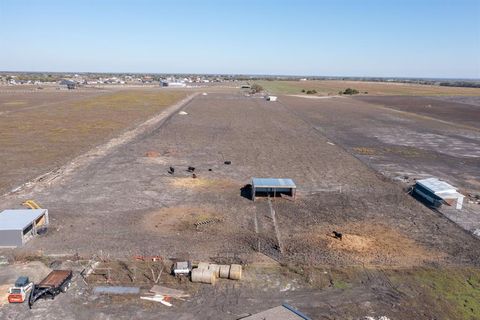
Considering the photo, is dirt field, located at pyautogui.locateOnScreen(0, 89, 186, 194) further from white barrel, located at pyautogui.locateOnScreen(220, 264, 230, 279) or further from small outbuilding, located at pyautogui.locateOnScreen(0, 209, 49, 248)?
white barrel, located at pyautogui.locateOnScreen(220, 264, 230, 279)

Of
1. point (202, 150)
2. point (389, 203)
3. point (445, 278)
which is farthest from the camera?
point (202, 150)

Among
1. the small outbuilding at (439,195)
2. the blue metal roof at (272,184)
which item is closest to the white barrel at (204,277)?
the blue metal roof at (272,184)

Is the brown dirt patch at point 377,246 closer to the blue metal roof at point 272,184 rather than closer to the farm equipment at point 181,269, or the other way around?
the blue metal roof at point 272,184

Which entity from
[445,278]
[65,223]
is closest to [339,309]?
[445,278]

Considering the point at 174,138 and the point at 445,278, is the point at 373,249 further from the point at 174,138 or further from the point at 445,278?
the point at 174,138

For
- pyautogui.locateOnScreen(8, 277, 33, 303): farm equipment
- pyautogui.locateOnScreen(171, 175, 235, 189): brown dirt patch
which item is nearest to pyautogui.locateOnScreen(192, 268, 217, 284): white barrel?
pyautogui.locateOnScreen(8, 277, 33, 303): farm equipment

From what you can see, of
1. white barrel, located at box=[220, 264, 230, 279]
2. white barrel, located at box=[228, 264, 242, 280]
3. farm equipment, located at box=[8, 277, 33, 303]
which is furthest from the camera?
white barrel, located at box=[220, 264, 230, 279]
